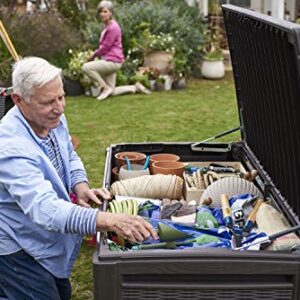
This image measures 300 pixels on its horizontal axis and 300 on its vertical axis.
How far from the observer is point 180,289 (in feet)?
6.12

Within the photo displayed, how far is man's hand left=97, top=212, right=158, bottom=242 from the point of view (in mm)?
2029

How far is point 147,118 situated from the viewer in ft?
26.6

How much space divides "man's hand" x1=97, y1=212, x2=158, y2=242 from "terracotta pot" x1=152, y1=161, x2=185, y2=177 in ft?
3.52

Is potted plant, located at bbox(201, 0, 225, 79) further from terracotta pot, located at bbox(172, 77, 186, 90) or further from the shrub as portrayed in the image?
the shrub

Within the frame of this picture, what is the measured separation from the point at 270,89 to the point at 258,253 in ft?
2.75

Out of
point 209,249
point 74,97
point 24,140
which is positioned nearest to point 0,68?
point 74,97

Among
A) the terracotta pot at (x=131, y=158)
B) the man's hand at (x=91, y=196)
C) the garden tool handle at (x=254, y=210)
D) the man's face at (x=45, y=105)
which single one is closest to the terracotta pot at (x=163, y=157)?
the terracotta pot at (x=131, y=158)

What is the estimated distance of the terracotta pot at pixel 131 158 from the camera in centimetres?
323

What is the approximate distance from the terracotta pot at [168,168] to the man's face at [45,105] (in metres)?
0.95

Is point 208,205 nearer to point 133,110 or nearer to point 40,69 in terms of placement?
point 40,69

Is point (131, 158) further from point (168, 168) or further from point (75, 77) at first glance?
point (75, 77)

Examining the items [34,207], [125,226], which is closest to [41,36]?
[34,207]

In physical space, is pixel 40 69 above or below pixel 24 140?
above

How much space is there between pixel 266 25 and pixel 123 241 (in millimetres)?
973
